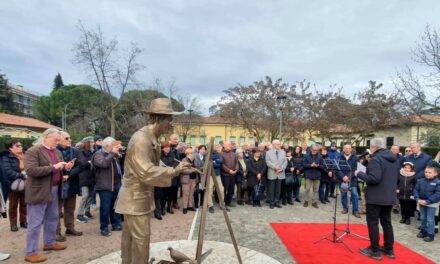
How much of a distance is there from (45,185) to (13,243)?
1700 mm

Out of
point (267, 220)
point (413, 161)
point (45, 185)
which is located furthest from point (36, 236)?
point (413, 161)

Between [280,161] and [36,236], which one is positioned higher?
[280,161]

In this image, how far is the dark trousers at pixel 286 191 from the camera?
29.2 feet

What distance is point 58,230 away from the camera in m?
5.27

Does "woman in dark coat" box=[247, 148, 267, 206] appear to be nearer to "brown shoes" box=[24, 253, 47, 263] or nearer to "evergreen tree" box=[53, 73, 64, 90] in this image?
"brown shoes" box=[24, 253, 47, 263]

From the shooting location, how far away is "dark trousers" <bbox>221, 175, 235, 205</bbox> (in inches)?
→ 325

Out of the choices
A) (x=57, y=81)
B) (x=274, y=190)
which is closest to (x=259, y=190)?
(x=274, y=190)

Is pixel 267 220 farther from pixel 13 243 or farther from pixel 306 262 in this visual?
pixel 13 243

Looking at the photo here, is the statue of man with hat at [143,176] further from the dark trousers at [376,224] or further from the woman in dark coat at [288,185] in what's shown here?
the woman in dark coat at [288,185]

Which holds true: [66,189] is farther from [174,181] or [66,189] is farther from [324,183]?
[324,183]

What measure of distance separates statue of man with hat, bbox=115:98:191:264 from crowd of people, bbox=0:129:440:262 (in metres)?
0.38

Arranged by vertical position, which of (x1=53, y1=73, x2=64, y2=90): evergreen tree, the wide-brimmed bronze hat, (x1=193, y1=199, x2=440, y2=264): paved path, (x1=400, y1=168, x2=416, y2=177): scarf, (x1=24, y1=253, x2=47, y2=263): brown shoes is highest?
(x1=53, y1=73, x2=64, y2=90): evergreen tree

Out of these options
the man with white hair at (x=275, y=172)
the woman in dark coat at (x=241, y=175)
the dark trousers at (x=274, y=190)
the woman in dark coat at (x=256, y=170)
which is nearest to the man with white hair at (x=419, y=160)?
the man with white hair at (x=275, y=172)

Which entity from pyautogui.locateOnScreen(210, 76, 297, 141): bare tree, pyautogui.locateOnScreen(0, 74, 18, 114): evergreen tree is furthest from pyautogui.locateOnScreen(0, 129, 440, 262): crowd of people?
pyautogui.locateOnScreen(0, 74, 18, 114): evergreen tree
